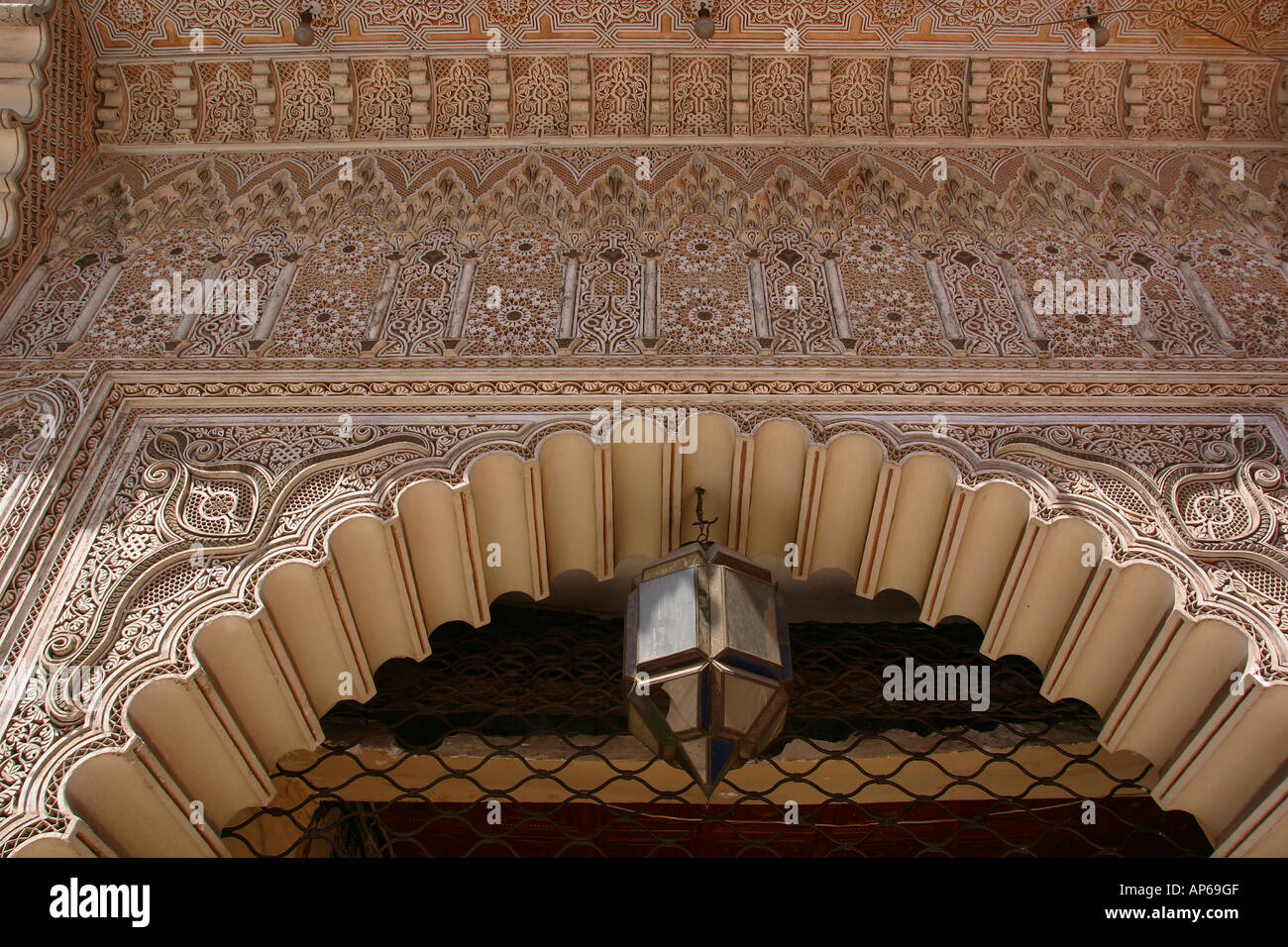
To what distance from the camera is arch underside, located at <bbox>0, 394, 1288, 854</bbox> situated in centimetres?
250

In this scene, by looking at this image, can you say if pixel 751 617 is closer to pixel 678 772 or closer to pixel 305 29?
pixel 678 772

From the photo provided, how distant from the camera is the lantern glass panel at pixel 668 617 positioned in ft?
8.33

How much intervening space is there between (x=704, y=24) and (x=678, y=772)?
230 cm

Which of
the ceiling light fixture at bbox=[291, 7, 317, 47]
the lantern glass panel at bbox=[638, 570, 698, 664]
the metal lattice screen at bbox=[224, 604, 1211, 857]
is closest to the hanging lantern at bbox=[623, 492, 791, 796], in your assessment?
the lantern glass panel at bbox=[638, 570, 698, 664]

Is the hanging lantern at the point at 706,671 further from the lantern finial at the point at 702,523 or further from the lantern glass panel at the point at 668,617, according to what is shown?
the lantern finial at the point at 702,523

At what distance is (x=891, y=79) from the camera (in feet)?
12.4

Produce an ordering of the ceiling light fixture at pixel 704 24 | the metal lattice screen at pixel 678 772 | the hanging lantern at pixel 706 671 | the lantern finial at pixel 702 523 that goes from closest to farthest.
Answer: the hanging lantern at pixel 706 671, the lantern finial at pixel 702 523, the metal lattice screen at pixel 678 772, the ceiling light fixture at pixel 704 24

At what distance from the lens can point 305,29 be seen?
12.2 feet

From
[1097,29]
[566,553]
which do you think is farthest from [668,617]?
[1097,29]

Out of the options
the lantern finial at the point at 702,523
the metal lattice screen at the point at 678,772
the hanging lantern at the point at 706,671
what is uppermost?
the lantern finial at the point at 702,523

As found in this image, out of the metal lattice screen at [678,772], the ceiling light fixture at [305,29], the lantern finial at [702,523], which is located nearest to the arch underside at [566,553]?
the lantern finial at [702,523]

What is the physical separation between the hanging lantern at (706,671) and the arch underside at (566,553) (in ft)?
1.51

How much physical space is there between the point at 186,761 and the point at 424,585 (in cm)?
69

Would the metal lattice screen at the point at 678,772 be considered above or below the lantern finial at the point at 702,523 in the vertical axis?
below
